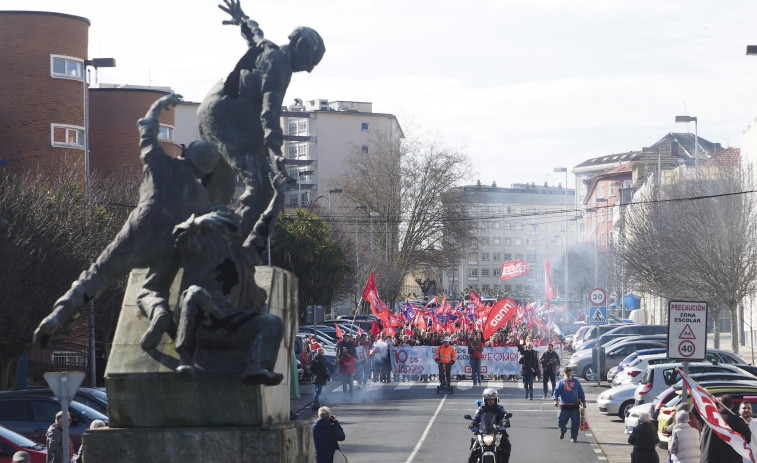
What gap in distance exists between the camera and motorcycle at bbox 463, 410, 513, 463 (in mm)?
18609

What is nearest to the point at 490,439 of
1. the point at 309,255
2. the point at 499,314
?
the point at 499,314

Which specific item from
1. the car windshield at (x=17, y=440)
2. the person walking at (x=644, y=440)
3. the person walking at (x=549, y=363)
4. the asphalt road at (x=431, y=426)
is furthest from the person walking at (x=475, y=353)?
the car windshield at (x=17, y=440)

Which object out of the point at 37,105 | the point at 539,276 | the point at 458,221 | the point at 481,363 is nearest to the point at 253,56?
the point at 481,363

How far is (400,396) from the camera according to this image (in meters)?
37.8

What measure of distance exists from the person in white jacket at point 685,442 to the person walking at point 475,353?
24.1 metres

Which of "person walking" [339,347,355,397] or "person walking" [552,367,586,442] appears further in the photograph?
"person walking" [339,347,355,397]

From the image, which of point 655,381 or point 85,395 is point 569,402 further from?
point 85,395

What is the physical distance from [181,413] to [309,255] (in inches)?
2091

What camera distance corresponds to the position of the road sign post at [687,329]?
17709 millimetres

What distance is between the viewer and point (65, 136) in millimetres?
46219

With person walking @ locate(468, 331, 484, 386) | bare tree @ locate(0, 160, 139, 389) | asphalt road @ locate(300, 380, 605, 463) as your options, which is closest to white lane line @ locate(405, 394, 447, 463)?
asphalt road @ locate(300, 380, 605, 463)

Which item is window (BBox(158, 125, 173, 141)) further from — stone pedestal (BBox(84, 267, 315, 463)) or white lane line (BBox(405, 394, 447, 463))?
stone pedestal (BBox(84, 267, 315, 463))

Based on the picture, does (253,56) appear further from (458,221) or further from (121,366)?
(458,221)

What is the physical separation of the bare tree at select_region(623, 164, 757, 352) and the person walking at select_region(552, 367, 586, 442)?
18938mm
